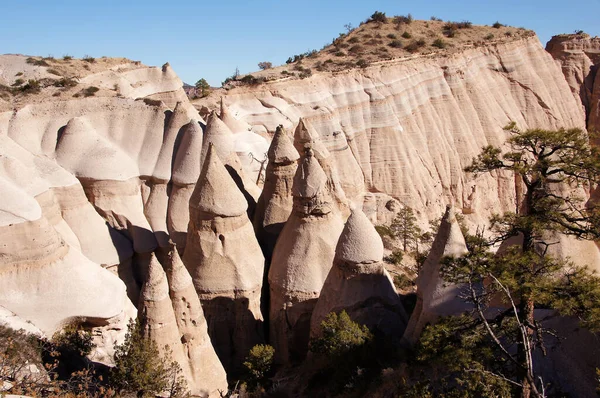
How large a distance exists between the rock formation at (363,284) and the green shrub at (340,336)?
20.3 inches

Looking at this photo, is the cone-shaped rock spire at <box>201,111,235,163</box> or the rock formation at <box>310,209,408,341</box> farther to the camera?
the cone-shaped rock spire at <box>201,111,235,163</box>

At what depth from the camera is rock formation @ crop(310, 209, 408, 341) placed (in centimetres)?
1114

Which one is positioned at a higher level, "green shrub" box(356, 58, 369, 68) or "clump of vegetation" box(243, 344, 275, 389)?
"green shrub" box(356, 58, 369, 68)

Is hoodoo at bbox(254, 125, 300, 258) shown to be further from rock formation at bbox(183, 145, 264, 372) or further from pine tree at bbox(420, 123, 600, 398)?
pine tree at bbox(420, 123, 600, 398)

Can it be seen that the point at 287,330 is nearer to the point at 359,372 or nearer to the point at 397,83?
the point at 359,372

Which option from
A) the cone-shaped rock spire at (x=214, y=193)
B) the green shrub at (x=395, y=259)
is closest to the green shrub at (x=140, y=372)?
the cone-shaped rock spire at (x=214, y=193)

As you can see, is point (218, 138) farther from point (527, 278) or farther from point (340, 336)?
point (527, 278)

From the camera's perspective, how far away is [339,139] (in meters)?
25.1

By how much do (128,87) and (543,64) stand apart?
3113 centimetres

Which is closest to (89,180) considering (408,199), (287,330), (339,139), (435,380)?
(287,330)

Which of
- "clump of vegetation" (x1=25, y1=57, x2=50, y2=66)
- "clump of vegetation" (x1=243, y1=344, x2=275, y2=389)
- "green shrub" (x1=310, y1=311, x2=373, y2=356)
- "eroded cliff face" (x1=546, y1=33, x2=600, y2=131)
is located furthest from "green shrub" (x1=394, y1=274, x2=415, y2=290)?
"eroded cliff face" (x1=546, y1=33, x2=600, y2=131)

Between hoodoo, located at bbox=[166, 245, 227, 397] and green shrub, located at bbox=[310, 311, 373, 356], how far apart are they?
2.53 m

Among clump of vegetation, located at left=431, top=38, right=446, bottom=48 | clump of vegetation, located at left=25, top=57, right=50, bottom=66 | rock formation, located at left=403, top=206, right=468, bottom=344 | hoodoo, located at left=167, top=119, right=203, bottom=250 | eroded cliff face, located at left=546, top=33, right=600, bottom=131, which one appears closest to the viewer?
rock formation, located at left=403, top=206, right=468, bottom=344

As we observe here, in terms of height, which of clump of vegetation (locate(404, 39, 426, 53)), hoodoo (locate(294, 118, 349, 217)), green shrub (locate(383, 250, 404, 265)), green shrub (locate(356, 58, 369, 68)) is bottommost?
green shrub (locate(383, 250, 404, 265))
